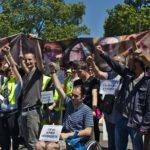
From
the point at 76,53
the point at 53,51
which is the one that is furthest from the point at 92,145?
the point at 53,51

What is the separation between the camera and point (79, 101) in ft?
26.2

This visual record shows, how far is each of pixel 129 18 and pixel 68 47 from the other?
32.1m

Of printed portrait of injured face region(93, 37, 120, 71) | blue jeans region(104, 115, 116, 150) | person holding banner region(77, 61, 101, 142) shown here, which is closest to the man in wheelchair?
person holding banner region(77, 61, 101, 142)

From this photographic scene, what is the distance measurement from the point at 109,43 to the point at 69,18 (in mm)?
39280

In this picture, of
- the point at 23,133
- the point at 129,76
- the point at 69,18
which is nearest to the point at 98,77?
the point at 129,76

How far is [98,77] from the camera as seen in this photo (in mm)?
8969

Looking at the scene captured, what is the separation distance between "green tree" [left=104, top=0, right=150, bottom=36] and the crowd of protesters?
30885mm

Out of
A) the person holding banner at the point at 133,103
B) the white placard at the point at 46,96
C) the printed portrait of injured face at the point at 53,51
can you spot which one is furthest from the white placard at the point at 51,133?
the printed portrait of injured face at the point at 53,51

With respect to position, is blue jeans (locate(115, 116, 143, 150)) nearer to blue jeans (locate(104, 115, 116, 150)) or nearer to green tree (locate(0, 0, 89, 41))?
blue jeans (locate(104, 115, 116, 150))

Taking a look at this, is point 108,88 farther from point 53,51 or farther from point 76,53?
point 53,51

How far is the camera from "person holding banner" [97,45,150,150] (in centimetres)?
771

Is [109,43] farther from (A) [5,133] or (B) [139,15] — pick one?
(B) [139,15]

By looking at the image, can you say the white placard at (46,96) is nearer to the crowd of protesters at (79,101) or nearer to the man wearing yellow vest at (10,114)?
the crowd of protesters at (79,101)

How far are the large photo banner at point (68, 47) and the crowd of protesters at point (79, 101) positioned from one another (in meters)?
0.05
